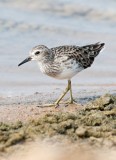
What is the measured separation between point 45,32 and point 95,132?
6.09 metres

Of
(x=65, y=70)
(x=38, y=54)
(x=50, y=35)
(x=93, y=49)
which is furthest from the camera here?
(x=50, y=35)

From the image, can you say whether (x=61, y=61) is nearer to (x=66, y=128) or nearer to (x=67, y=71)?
(x=67, y=71)

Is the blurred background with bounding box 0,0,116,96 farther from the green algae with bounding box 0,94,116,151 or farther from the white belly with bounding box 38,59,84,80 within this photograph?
the green algae with bounding box 0,94,116,151

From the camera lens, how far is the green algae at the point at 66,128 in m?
5.50

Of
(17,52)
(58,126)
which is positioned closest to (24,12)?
(17,52)

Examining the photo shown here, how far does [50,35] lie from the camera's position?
37.6 feet

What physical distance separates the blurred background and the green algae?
2331 millimetres

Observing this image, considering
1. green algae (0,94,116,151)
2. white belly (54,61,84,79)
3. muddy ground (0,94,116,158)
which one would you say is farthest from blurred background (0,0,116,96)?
green algae (0,94,116,151)

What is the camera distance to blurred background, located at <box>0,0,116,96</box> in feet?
29.8

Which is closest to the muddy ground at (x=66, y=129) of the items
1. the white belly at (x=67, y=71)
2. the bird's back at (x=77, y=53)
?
the white belly at (x=67, y=71)

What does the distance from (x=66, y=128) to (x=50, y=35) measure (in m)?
5.84

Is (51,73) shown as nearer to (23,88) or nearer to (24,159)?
(23,88)

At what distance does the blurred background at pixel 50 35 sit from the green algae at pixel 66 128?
2.33 meters

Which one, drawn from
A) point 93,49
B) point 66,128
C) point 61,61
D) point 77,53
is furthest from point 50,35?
point 66,128
